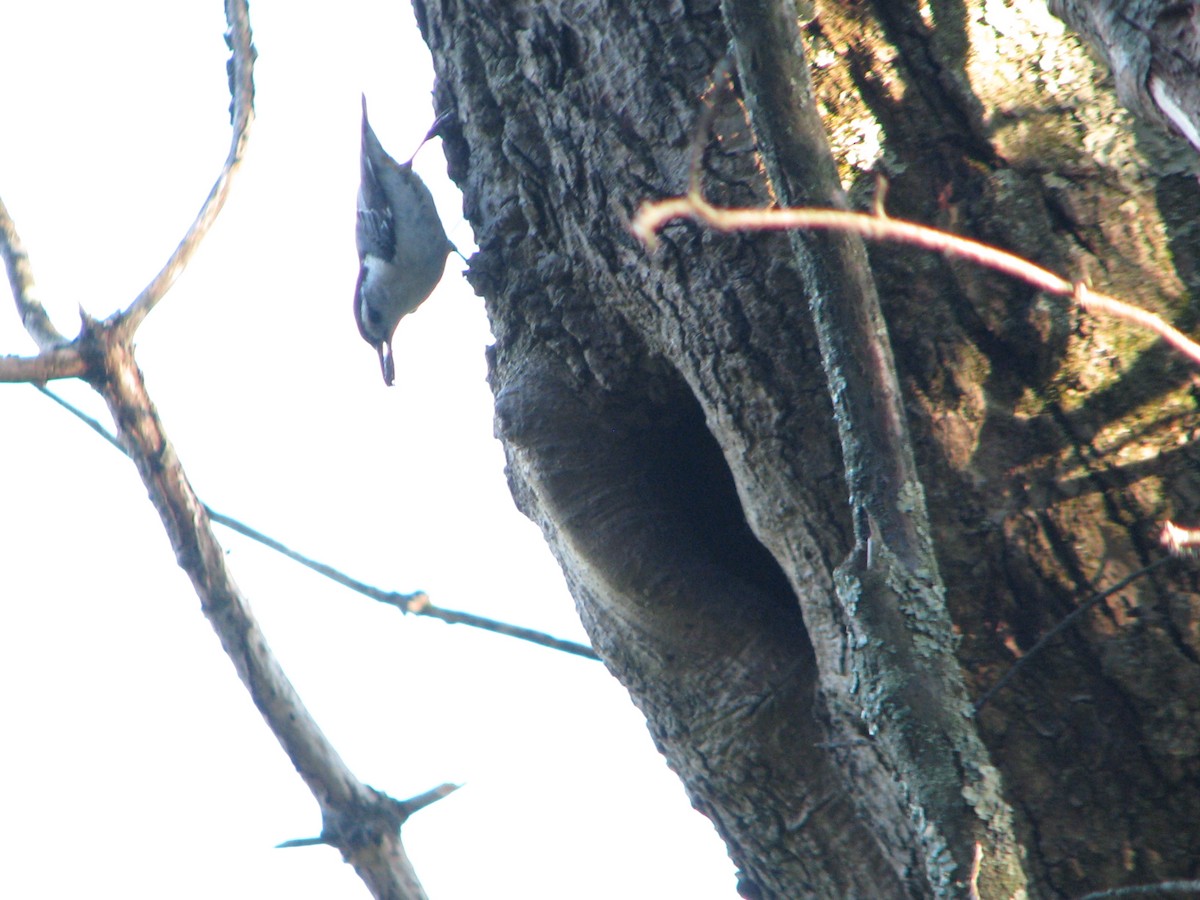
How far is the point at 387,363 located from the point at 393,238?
687mm

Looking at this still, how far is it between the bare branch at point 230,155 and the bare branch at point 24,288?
0.15m

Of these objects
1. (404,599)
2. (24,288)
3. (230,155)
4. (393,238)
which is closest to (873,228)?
(404,599)

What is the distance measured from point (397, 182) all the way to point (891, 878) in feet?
9.47

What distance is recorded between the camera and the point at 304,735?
170 centimetres

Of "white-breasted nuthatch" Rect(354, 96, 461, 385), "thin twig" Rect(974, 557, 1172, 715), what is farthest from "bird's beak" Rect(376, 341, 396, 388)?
"thin twig" Rect(974, 557, 1172, 715)

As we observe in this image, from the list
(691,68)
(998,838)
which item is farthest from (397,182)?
(998,838)

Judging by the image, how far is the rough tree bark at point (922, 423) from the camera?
1.01 m

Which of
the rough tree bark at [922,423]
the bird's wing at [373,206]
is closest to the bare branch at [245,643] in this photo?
the rough tree bark at [922,423]

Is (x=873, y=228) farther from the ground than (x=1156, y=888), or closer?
farther from the ground

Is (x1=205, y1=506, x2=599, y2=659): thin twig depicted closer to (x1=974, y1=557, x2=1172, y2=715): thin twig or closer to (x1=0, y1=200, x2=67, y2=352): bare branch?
(x1=0, y1=200, x2=67, y2=352): bare branch

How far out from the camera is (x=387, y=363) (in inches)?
173

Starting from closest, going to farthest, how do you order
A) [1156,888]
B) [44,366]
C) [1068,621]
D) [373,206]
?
[1156,888]
[1068,621]
[44,366]
[373,206]

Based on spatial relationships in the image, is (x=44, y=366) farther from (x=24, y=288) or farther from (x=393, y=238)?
(x=393, y=238)

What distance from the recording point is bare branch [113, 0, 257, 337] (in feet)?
5.53
